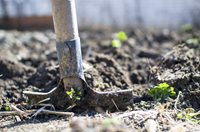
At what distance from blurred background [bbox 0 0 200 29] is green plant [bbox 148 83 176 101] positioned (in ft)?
9.93

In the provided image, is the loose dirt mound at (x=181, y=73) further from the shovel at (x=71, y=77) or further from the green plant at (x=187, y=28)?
the green plant at (x=187, y=28)

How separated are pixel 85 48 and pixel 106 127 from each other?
2.57m

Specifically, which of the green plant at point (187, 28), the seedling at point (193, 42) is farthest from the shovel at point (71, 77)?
the green plant at point (187, 28)

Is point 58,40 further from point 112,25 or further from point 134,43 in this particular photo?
point 112,25

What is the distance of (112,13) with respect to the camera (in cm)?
605

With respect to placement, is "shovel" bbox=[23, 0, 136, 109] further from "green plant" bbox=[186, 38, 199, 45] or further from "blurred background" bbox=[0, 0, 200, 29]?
"blurred background" bbox=[0, 0, 200, 29]

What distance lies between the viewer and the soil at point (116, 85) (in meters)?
2.39

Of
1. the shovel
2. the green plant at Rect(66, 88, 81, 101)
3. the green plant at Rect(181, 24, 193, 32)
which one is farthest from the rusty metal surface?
the green plant at Rect(181, 24, 193, 32)

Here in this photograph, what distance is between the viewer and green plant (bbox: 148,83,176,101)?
2.67 meters

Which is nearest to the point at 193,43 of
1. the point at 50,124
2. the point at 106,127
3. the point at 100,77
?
the point at 100,77

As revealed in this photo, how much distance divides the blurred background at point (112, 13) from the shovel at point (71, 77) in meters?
3.21

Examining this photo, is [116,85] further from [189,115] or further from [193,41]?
[193,41]

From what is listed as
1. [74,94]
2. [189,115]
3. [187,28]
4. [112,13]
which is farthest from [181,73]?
[112,13]

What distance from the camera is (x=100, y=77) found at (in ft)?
9.70
